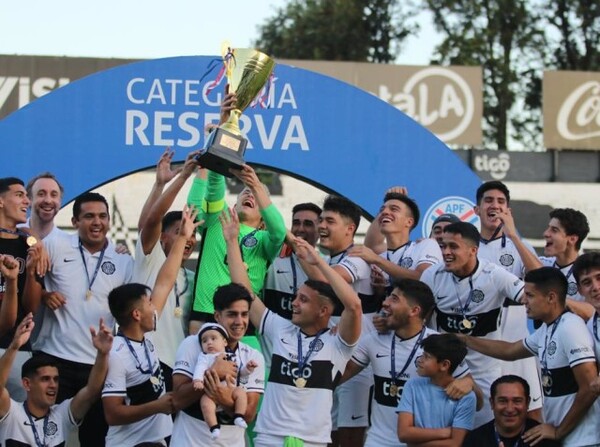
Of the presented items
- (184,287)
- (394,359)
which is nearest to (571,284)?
(394,359)

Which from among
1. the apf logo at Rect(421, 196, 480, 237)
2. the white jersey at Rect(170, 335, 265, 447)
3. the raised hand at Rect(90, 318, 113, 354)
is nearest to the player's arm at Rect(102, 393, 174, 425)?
the white jersey at Rect(170, 335, 265, 447)

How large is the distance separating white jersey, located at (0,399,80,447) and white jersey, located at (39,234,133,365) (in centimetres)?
41

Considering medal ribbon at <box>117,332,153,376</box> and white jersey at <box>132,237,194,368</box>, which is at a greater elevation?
white jersey at <box>132,237,194,368</box>

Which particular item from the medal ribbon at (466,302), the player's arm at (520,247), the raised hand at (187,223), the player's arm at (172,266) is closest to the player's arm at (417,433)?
the medal ribbon at (466,302)

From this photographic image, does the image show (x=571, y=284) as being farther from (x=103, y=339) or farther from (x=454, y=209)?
(x=103, y=339)

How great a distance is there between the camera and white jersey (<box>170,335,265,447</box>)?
23.5ft

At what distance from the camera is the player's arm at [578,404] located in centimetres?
740

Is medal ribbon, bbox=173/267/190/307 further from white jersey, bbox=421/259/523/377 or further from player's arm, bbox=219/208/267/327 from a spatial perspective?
white jersey, bbox=421/259/523/377

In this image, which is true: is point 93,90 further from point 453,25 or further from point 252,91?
point 453,25

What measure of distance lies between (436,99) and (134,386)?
16649 mm

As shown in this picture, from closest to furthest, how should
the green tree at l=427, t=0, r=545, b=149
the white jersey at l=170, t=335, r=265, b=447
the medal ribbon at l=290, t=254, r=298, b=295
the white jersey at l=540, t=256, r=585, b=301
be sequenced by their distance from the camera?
the white jersey at l=170, t=335, r=265, b=447
the white jersey at l=540, t=256, r=585, b=301
the medal ribbon at l=290, t=254, r=298, b=295
the green tree at l=427, t=0, r=545, b=149

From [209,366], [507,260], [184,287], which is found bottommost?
[209,366]

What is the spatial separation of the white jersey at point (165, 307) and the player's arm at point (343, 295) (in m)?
1.11

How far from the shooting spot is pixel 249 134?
9695mm
